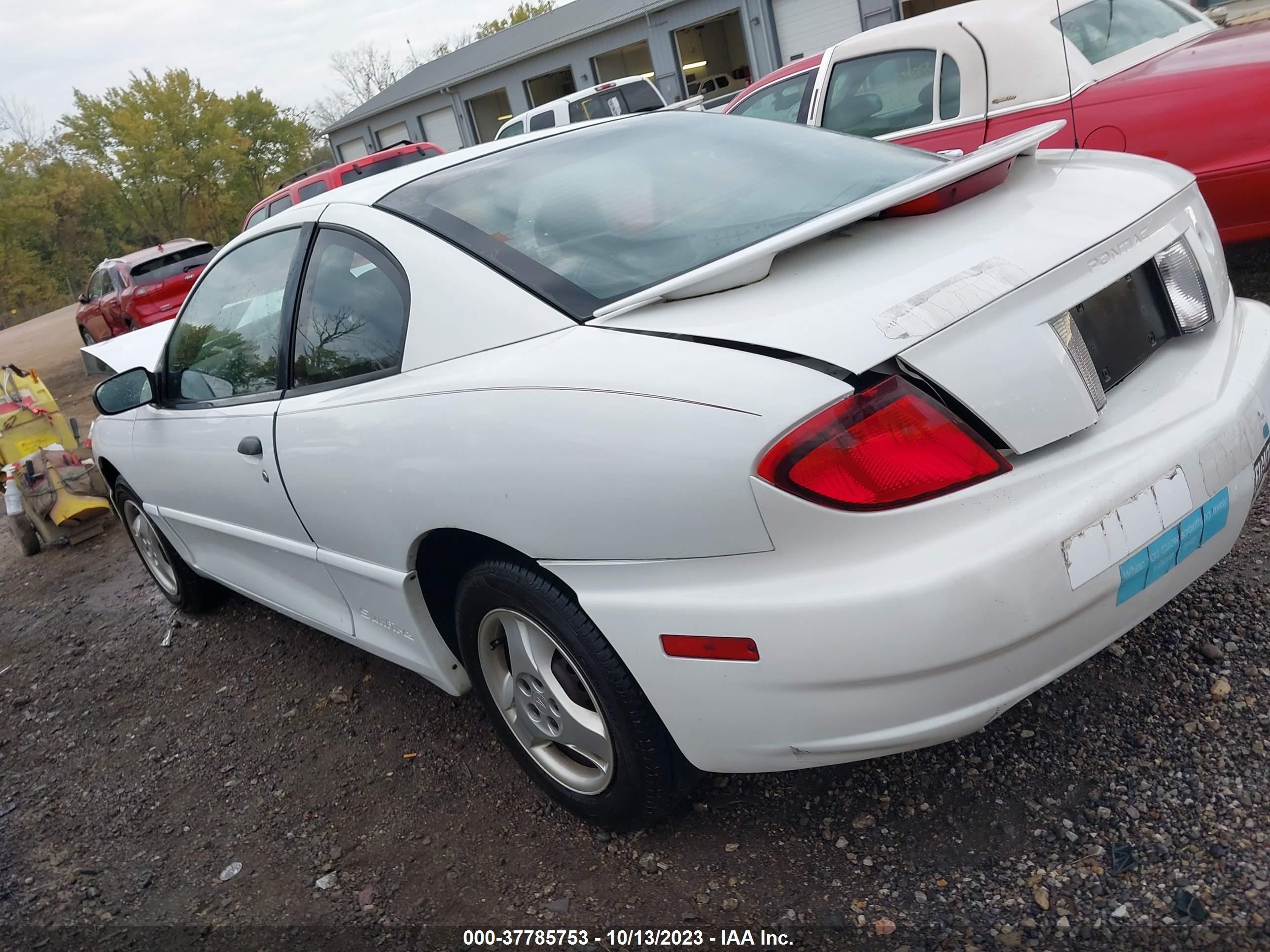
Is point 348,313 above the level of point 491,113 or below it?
below

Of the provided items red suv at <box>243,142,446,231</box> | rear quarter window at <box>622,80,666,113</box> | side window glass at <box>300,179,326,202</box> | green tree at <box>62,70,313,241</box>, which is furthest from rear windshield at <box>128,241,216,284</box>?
green tree at <box>62,70,313,241</box>

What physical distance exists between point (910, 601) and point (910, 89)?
433 centimetres

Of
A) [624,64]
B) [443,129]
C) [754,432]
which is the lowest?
[754,432]

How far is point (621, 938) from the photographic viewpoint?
213 cm

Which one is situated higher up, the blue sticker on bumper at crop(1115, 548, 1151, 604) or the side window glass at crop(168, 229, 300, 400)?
the side window glass at crop(168, 229, 300, 400)

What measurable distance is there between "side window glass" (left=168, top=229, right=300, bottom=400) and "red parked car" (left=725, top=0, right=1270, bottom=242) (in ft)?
11.3

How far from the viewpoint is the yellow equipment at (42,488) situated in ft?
21.2

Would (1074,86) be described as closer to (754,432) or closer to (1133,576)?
(1133,576)

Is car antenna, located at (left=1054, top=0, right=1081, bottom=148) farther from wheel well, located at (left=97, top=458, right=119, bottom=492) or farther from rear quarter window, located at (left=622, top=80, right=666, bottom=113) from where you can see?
rear quarter window, located at (left=622, top=80, right=666, bottom=113)

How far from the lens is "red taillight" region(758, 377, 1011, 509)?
1695 millimetres

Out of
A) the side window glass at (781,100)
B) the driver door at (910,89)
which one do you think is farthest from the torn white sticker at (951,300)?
the side window glass at (781,100)

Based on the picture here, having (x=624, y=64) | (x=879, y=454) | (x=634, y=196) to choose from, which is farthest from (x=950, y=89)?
(x=624, y=64)

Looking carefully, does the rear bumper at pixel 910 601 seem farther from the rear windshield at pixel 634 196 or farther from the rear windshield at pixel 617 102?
the rear windshield at pixel 617 102

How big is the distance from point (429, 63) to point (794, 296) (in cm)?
3714
